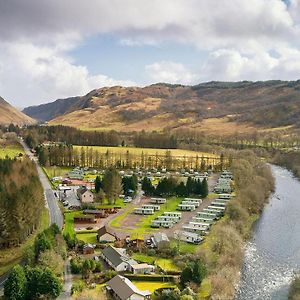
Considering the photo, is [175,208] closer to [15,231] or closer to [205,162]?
[15,231]

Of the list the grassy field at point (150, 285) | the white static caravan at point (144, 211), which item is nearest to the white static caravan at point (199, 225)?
the white static caravan at point (144, 211)

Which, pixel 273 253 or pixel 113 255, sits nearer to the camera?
pixel 113 255

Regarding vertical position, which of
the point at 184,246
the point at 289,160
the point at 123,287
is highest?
the point at 289,160

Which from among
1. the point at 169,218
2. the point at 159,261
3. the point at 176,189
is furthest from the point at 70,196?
the point at 159,261

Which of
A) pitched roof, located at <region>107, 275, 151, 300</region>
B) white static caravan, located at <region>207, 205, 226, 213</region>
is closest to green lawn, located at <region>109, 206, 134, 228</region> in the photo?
white static caravan, located at <region>207, 205, 226, 213</region>

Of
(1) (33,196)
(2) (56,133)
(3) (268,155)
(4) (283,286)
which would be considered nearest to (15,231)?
(1) (33,196)

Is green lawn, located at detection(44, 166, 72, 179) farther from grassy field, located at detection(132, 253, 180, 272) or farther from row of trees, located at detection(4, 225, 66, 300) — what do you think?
row of trees, located at detection(4, 225, 66, 300)

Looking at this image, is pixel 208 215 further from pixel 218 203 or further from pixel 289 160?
pixel 289 160
